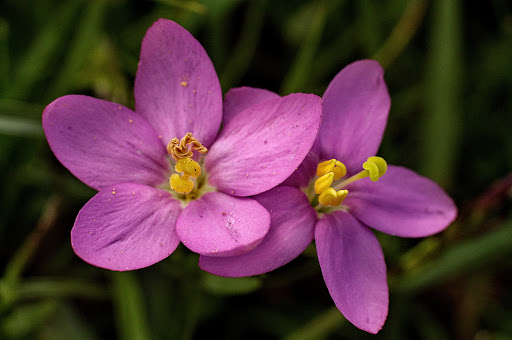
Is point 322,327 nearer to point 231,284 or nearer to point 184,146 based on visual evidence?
point 231,284

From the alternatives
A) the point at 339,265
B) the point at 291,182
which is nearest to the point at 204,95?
the point at 291,182

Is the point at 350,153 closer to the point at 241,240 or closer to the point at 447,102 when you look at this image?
the point at 241,240

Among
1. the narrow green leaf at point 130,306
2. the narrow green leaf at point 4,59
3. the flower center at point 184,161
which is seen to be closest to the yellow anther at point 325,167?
the flower center at point 184,161

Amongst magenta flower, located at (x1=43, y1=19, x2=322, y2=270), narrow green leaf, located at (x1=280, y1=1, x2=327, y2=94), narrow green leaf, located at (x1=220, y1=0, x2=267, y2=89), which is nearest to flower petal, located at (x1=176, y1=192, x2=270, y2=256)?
magenta flower, located at (x1=43, y1=19, x2=322, y2=270)

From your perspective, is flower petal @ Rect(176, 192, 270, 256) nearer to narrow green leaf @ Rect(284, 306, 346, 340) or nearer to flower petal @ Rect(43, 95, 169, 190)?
flower petal @ Rect(43, 95, 169, 190)

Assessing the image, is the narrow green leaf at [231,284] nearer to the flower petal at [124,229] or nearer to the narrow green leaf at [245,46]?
the flower petal at [124,229]
